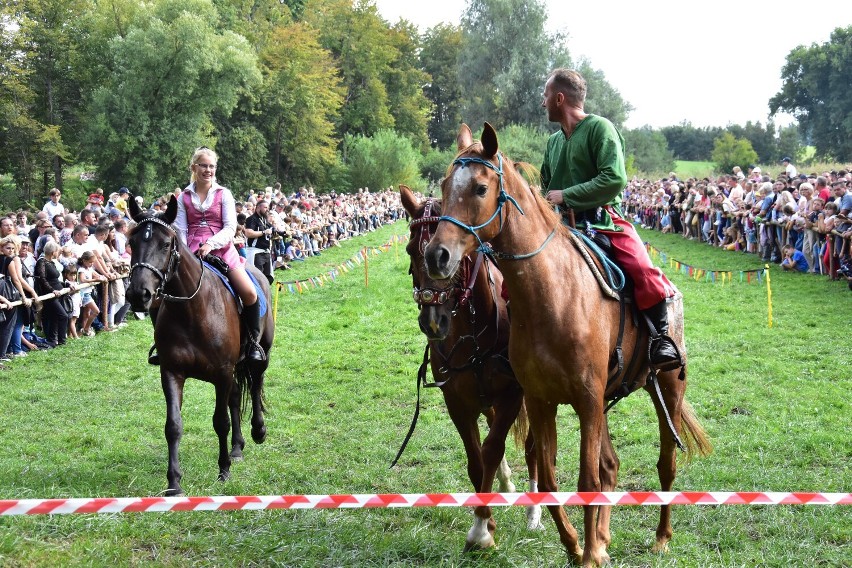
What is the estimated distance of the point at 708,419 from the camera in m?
8.73

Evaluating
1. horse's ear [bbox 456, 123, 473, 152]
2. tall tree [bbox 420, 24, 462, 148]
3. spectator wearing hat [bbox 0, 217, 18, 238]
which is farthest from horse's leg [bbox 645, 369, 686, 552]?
tall tree [bbox 420, 24, 462, 148]

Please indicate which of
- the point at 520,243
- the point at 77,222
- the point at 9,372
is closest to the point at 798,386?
the point at 520,243

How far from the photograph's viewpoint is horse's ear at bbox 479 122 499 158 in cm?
429

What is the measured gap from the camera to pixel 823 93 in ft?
223

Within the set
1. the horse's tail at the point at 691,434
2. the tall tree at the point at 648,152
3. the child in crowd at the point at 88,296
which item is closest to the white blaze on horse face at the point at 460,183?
the horse's tail at the point at 691,434

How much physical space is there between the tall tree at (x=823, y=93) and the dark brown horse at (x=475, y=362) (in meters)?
65.4

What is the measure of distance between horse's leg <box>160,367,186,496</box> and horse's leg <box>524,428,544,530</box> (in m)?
2.73

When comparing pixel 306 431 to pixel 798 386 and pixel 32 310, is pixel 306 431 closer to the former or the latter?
pixel 798 386

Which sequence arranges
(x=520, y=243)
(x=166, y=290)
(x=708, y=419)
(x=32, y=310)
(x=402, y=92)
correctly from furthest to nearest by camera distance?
1. (x=402, y=92)
2. (x=32, y=310)
3. (x=708, y=419)
4. (x=166, y=290)
5. (x=520, y=243)

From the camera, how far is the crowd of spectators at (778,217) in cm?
1798

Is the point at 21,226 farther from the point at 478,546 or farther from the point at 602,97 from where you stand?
the point at 602,97

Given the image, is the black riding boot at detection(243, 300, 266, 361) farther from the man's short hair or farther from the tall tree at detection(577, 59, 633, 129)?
the tall tree at detection(577, 59, 633, 129)

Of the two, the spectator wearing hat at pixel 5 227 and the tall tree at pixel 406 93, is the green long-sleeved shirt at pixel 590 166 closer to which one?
the spectator wearing hat at pixel 5 227

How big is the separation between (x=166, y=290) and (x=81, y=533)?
2.17 metres
